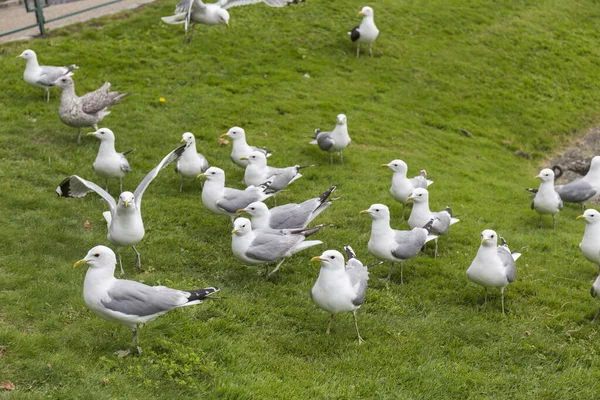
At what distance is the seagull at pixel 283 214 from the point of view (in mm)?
8758

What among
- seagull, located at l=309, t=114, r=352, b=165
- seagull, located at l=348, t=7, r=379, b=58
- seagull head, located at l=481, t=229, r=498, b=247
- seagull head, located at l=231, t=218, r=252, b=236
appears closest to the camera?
seagull head, located at l=481, t=229, r=498, b=247

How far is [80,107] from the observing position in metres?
11.5

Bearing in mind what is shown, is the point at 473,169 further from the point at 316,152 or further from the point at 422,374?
the point at 422,374

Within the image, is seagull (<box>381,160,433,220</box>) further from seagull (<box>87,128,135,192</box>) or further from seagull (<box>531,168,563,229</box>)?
seagull (<box>87,128,135,192</box>)

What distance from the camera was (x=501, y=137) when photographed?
636 inches

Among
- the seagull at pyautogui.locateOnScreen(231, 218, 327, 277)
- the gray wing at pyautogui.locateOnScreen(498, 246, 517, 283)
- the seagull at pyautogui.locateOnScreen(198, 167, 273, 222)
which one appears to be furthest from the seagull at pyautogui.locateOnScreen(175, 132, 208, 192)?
the gray wing at pyautogui.locateOnScreen(498, 246, 517, 283)

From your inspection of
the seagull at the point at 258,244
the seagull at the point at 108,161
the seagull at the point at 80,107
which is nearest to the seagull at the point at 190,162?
the seagull at the point at 108,161

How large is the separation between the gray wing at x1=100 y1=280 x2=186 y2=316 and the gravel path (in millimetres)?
11614

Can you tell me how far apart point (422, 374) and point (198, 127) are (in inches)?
302

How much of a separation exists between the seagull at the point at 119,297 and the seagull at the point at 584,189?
25.5ft

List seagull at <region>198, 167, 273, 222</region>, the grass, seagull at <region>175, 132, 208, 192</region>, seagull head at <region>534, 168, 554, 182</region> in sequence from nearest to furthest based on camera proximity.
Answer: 1. the grass
2. seagull at <region>198, 167, 273, 222</region>
3. seagull at <region>175, 132, 208, 192</region>
4. seagull head at <region>534, 168, 554, 182</region>

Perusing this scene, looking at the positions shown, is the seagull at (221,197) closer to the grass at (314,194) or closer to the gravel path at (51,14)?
the grass at (314,194)

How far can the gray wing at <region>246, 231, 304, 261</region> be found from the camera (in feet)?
26.5

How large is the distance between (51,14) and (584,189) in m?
13.3
